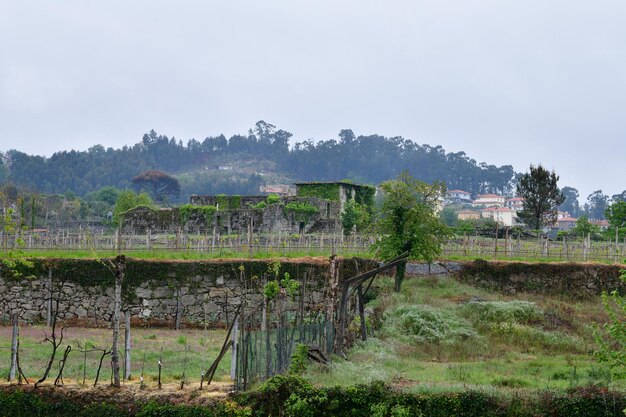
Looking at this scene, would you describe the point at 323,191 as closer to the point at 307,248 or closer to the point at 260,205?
the point at 260,205

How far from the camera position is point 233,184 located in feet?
494

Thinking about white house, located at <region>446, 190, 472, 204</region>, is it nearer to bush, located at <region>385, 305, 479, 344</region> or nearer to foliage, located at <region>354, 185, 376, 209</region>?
foliage, located at <region>354, 185, 376, 209</region>

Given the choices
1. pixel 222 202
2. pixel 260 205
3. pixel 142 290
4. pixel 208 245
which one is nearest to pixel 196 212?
pixel 222 202

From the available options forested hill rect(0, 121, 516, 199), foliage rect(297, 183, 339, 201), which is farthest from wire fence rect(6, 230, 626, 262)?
forested hill rect(0, 121, 516, 199)

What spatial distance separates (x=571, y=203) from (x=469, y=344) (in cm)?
15170

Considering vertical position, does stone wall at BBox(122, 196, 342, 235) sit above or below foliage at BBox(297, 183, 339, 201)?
below

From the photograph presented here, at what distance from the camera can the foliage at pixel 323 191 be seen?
185 feet

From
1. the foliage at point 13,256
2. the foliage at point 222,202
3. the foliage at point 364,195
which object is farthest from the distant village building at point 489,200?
the foliage at point 13,256

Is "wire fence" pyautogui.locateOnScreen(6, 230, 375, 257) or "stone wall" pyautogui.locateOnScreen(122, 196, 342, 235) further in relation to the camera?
"stone wall" pyautogui.locateOnScreen(122, 196, 342, 235)

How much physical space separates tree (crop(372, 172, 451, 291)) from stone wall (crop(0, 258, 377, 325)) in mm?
2602

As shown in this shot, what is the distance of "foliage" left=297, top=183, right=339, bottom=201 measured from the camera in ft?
185

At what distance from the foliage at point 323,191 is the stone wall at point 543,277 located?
27.6m

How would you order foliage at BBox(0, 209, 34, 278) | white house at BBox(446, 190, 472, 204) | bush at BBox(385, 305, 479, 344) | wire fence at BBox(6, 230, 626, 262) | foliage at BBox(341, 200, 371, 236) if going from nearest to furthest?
foliage at BBox(0, 209, 34, 278) → bush at BBox(385, 305, 479, 344) → wire fence at BBox(6, 230, 626, 262) → foliage at BBox(341, 200, 371, 236) → white house at BBox(446, 190, 472, 204)

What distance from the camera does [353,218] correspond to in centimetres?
5462
